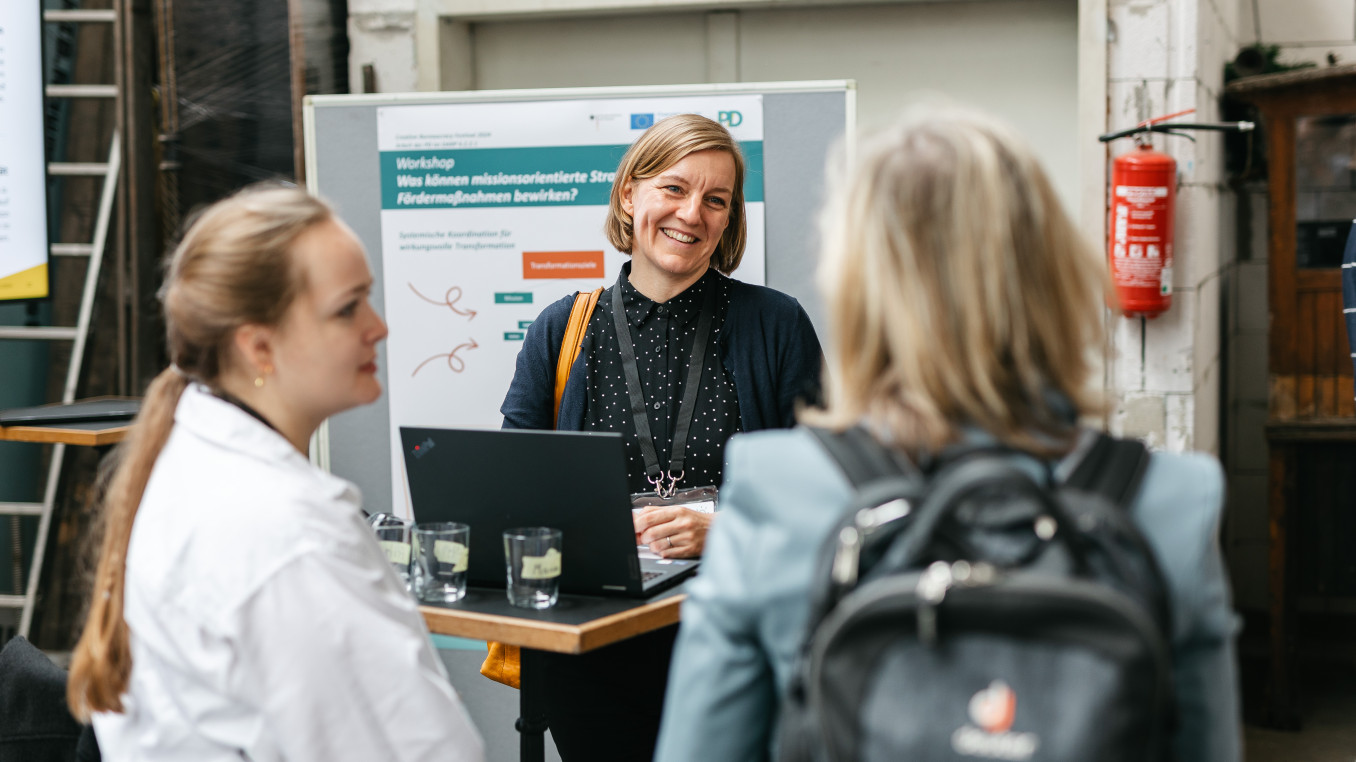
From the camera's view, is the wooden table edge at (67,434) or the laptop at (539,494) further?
the wooden table edge at (67,434)

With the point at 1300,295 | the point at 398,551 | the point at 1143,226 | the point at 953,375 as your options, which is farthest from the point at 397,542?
the point at 1300,295

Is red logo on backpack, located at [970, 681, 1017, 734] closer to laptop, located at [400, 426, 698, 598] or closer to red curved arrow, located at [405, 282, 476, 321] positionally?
laptop, located at [400, 426, 698, 598]

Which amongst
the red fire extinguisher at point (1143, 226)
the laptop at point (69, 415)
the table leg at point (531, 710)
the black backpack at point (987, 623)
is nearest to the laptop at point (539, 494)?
the table leg at point (531, 710)

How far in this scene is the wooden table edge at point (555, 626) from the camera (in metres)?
1.46

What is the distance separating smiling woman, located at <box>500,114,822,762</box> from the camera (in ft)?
6.48

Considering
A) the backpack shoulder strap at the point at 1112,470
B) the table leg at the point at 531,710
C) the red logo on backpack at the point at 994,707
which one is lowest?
the table leg at the point at 531,710

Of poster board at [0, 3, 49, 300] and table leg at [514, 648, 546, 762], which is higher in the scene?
poster board at [0, 3, 49, 300]

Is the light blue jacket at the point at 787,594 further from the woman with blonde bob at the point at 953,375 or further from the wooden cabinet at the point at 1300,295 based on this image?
the wooden cabinet at the point at 1300,295

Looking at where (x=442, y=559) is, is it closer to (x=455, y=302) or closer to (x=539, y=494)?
(x=539, y=494)

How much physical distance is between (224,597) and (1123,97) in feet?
9.41

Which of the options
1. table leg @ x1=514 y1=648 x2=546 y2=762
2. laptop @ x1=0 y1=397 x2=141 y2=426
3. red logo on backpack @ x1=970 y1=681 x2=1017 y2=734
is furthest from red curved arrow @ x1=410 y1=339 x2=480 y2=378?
red logo on backpack @ x1=970 y1=681 x2=1017 y2=734

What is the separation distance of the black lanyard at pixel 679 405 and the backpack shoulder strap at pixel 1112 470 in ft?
3.75

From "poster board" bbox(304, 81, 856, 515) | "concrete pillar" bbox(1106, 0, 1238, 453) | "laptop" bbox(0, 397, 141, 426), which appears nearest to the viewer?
"laptop" bbox(0, 397, 141, 426)

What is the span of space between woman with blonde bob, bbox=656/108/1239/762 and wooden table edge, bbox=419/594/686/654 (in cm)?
58
